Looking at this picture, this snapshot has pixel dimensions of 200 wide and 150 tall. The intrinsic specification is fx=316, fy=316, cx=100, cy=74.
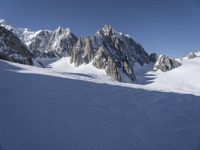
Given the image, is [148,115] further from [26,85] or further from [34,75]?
[34,75]

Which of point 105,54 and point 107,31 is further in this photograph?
point 107,31

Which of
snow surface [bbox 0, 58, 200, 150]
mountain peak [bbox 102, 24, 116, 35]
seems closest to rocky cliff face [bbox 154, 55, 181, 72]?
mountain peak [bbox 102, 24, 116, 35]

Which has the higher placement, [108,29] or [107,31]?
[108,29]

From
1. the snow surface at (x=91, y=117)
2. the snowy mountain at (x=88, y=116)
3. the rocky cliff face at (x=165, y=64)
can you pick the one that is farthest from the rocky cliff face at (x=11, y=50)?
the rocky cliff face at (x=165, y=64)

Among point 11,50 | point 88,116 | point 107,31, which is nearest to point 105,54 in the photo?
point 107,31

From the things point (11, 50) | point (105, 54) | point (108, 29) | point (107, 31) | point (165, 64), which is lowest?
point (11, 50)

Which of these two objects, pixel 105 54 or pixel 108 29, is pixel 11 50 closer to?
pixel 105 54

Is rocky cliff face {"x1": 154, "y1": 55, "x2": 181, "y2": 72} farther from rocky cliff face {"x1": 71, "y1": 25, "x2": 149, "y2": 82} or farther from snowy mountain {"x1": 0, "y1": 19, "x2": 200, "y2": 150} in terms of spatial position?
snowy mountain {"x1": 0, "y1": 19, "x2": 200, "y2": 150}
